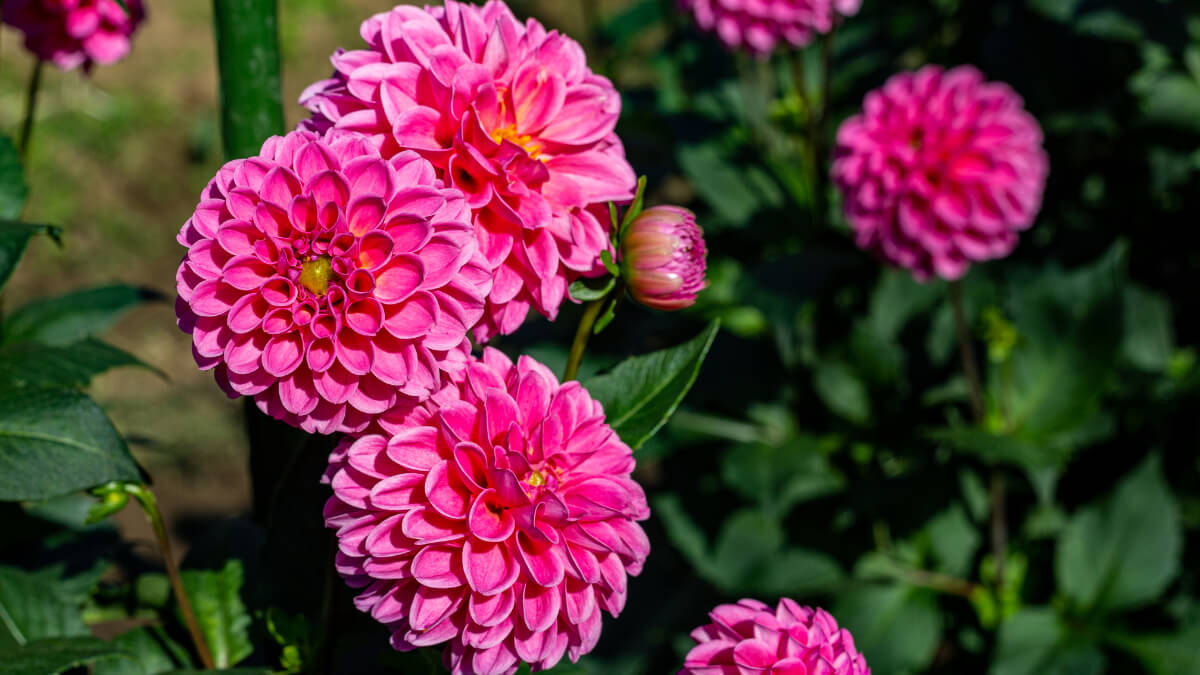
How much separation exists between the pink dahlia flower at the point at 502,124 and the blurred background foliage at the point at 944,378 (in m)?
0.75

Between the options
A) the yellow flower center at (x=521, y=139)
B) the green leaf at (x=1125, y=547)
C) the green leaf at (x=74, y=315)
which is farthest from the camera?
the green leaf at (x=1125, y=547)

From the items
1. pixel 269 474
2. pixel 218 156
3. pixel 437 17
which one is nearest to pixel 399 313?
pixel 437 17

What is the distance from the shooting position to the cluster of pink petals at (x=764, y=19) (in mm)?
1728

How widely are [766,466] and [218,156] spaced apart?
2470mm

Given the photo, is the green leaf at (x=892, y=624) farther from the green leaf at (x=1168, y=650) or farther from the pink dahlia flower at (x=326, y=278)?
the pink dahlia flower at (x=326, y=278)

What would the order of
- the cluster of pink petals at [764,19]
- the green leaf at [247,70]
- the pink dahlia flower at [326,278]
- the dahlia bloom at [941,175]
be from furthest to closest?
the cluster of pink petals at [764,19]
the dahlia bloom at [941,175]
the green leaf at [247,70]
the pink dahlia flower at [326,278]

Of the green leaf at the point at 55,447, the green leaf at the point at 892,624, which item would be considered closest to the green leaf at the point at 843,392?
the green leaf at the point at 892,624

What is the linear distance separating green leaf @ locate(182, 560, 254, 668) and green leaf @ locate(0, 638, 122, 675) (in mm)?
101

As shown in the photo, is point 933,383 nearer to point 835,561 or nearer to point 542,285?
point 835,561

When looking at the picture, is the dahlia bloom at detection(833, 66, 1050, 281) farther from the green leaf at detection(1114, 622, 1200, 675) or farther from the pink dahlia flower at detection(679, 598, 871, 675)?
the pink dahlia flower at detection(679, 598, 871, 675)

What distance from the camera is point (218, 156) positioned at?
3.42 metres

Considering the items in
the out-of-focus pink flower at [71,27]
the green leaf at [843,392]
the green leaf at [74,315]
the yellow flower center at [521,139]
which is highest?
the out-of-focus pink flower at [71,27]

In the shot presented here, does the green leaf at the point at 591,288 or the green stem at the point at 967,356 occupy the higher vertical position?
the green leaf at the point at 591,288

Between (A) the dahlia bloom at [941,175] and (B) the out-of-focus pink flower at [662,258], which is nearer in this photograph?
(B) the out-of-focus pink flower at [662,258]
